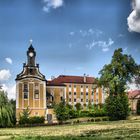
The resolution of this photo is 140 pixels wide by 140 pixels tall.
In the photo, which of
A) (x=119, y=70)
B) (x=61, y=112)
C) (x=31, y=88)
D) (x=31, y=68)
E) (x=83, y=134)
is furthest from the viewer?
(x=31, y=68)

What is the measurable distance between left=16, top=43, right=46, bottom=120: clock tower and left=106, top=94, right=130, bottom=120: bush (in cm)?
2624

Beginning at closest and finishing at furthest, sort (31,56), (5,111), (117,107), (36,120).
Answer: (5,111) → (117,107) → (36,120) → (31,56)

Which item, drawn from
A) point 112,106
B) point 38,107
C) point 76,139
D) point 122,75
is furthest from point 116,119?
point 76,139

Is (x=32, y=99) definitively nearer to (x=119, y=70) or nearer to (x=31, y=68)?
(x=31, y=68)

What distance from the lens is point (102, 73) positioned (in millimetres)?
86562

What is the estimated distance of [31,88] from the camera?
339ft

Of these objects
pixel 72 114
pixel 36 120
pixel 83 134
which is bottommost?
pixel 83 134

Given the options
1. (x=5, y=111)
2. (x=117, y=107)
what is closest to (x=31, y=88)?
(x=117, y=107)

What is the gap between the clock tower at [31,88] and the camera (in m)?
102

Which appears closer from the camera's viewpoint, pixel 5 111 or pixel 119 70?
pixel 5 111

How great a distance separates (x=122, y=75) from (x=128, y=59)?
3518mm

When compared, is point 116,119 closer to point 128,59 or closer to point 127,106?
point 127,106

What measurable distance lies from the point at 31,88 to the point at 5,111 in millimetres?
34035

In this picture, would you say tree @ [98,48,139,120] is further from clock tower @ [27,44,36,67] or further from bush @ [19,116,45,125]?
clock tower @ [27,44,36,67]
